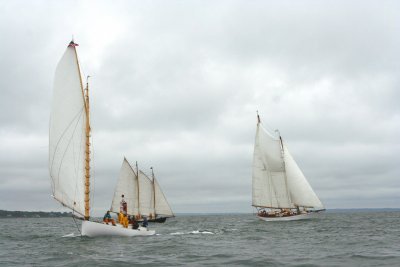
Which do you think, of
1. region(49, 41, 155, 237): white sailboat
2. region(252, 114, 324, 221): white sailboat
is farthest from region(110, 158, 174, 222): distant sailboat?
region(49, 41, 155, 237): white sailboat

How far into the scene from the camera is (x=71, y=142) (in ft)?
142

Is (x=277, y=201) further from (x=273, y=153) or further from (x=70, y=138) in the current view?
(x=70, y=138)

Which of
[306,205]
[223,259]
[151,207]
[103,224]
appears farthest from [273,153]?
[223,259]

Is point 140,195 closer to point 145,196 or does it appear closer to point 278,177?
point 145,196

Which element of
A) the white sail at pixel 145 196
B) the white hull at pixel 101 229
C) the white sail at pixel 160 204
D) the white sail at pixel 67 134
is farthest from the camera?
the white sail at pixel 160 204

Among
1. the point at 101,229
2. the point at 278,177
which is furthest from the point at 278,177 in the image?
the point at 101,229

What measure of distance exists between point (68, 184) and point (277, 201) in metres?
62.8

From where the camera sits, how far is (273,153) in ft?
312

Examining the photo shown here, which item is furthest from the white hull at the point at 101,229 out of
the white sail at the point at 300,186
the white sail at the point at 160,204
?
the white sail at the point at 160,204

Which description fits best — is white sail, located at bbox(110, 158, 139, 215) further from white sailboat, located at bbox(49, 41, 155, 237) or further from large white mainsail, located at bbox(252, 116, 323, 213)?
white sailboat, located at bbox(49, 41, 155, 237)

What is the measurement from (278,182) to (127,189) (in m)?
31.5

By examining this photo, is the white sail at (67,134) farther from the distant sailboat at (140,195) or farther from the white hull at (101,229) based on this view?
the distant sailboat at (140,195)

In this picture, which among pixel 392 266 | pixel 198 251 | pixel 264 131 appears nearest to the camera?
pixel 392 266

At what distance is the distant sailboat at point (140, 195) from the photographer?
313 feet
